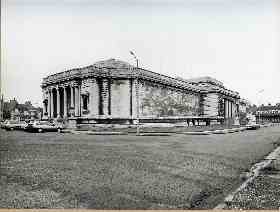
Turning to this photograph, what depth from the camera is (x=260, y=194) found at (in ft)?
16.9

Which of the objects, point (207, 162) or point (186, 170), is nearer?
point (186, 170)

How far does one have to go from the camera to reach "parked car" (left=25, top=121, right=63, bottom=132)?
73.2 ft

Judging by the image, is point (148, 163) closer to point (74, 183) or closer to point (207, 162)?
point (207, 162)

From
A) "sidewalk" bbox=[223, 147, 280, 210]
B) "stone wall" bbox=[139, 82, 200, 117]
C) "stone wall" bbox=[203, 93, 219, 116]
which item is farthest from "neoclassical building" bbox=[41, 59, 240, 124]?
"sidewalk" bbox=[223, 147, 280, 210]

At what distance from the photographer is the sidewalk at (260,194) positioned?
4.63 m

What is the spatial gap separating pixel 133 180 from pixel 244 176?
7.82 ft

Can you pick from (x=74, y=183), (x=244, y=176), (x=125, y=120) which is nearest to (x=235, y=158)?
(x=244, y=176)

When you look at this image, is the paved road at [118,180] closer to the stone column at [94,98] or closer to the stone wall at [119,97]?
the stone wall at [119,97]

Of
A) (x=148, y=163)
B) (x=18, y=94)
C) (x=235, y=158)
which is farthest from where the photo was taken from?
(x=235, y=158)

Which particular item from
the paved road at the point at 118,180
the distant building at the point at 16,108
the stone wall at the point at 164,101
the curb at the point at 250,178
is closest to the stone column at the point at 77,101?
the stone wall at the point at 164,101

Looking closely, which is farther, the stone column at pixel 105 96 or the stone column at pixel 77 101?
the stone column at pixel 77 101

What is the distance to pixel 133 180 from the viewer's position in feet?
19.4

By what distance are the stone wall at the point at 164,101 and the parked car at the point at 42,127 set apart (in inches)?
263

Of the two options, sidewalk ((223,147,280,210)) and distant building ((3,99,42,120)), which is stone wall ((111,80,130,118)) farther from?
sidewalk ((223,147,280,210))
